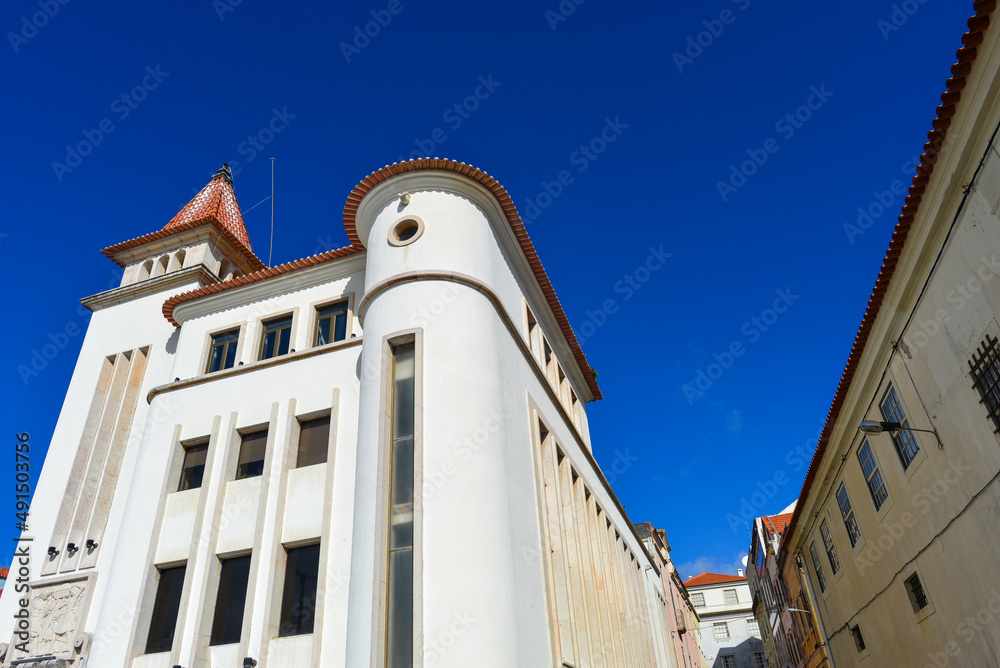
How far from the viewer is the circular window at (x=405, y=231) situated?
15.0 meters

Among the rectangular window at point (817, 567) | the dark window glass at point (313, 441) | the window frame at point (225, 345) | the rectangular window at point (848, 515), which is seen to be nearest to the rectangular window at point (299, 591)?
the dark window glass at point (313, 441)

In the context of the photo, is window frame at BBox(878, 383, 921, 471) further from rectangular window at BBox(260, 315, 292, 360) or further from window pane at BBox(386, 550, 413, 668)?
rectangular window at BBox(260, 315, 292, 360)

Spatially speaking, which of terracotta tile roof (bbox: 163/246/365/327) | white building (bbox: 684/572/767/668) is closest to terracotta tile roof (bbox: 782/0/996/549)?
terracotta tile roof (bbox: 163/246/365/327)

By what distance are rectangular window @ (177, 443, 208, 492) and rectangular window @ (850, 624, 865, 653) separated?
21.1 meters

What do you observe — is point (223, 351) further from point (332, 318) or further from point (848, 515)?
point (848, 515)

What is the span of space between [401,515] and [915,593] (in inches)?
541

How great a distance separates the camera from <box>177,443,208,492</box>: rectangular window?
15.4m

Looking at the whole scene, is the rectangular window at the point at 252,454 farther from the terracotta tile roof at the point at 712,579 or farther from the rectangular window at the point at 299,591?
the terracotta tile roof at the point at 712,579

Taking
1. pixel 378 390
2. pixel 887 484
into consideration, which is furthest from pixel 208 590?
pixel 887 484

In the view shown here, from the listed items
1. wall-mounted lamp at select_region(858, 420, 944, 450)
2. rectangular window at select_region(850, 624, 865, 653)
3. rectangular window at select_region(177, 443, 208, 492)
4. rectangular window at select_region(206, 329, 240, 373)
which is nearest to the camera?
wall-mounted lamp at select_region(858, 420, 944, 450)

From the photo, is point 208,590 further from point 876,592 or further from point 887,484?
point 876,592

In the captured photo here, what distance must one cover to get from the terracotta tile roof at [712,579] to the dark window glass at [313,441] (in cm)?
6604

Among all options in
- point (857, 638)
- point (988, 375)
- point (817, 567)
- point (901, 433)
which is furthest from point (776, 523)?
point (988, 375)

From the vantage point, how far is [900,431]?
15.7 m
